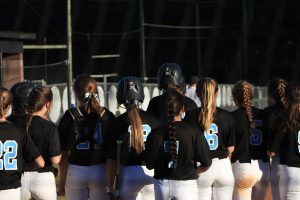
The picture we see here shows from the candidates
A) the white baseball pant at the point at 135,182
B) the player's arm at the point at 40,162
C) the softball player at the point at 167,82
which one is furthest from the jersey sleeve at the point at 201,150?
the player's arm at the point at 40,162

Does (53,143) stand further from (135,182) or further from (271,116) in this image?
(271,116)

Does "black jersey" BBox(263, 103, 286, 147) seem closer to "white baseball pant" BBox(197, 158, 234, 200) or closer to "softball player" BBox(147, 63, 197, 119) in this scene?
"white baseball pant" BBox(197, 158, 234, 200)

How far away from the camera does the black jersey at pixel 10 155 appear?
5457mm

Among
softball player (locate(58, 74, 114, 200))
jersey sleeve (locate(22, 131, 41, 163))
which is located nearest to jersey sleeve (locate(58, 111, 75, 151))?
softball player (locate(58, 74, 114, 200))

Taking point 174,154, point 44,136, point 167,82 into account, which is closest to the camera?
point 174,154

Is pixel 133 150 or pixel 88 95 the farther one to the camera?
pixel 88 95

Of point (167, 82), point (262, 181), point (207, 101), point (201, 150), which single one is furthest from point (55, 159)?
point (262, 181)

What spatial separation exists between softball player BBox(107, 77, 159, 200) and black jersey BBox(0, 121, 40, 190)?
104 cm

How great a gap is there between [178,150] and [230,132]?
130cm

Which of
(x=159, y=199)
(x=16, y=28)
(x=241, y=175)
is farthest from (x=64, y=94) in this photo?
(x=16, y=28)

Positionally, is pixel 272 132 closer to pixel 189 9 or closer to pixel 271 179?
pixel 271 179

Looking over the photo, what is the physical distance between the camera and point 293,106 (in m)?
6.74

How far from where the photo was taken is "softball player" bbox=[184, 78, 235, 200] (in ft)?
21.6

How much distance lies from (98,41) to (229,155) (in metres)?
33.1
